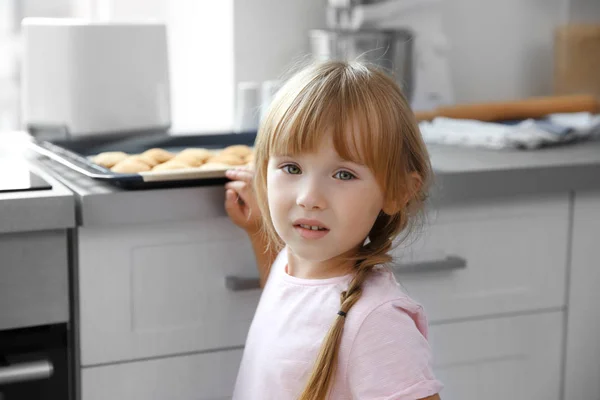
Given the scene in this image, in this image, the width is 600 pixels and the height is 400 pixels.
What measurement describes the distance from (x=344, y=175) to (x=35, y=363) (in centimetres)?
51

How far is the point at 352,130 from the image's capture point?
1053 mm

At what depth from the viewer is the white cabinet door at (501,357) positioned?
1.53 metres

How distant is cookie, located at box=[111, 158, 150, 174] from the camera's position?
54.1 inches

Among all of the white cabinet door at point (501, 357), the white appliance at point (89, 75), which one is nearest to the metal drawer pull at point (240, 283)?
the white cabinet door at point (501, 357)

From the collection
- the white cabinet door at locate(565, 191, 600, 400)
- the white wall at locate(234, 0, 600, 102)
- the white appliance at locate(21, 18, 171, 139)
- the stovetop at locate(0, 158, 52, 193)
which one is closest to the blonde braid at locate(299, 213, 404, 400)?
the stovetop at locate(0, 158, 52, 193)

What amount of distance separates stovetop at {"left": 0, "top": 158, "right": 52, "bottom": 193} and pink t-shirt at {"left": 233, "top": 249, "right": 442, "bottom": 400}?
13.7 inches

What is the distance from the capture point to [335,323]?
1058 millimetres

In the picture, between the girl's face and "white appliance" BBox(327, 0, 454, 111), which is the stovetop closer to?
the girl's face

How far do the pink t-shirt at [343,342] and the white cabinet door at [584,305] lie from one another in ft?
1.89

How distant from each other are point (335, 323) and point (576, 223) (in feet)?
2.25

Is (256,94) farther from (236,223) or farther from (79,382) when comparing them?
(79,382)

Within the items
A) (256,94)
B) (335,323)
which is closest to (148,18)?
(256,94)

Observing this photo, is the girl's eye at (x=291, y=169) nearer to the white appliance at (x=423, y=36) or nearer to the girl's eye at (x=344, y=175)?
the girl's eye at (x=344, y=175)

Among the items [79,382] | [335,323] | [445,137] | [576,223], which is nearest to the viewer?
[335,323]
